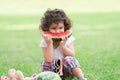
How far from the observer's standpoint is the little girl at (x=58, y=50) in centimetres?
567

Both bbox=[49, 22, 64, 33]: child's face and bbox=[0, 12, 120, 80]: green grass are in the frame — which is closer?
bbox=[49, 22, 64, 33]: child's face

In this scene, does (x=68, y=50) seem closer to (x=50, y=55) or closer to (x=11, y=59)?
(x=50, y=55)

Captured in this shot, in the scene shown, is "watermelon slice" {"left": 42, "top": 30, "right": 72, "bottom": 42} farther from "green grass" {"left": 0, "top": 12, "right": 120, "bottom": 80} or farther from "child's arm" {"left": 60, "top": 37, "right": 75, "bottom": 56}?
"green grass" {"left": 0, "top": 12, "right": 120, "bottom": 80}

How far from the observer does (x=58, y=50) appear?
19.1 ft

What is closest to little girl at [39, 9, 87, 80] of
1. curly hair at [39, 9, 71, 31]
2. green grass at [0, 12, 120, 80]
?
curly hair at [39, 9, 71, 31]

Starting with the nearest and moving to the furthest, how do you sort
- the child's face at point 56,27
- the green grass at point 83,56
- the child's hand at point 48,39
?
the child's hand at point 48,39
the child's face at point 56,27
the green grass at point 83,56

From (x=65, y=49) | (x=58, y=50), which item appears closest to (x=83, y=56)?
(x=58, y=50)

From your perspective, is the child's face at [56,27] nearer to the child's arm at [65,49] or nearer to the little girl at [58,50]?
the little girl at [58,50]

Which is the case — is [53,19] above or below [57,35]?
above

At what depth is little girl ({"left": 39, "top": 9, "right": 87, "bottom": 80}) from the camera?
5668 mm

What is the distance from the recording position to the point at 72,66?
5.64 m

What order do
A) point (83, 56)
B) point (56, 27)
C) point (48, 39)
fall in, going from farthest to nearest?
point (83, 56)
point (56, 27)
point (48, 39)

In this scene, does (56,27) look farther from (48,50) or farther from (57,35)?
(48,50)

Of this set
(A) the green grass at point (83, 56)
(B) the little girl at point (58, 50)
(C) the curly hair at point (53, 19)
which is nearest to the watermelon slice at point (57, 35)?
(B) the little girl at point (58, 50)
